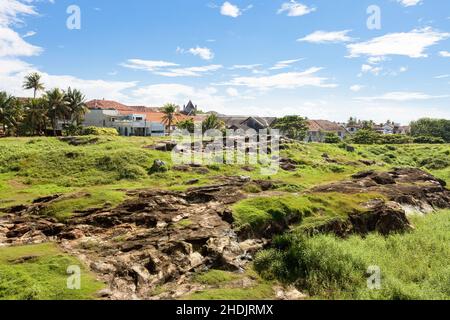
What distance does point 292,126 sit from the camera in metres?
105

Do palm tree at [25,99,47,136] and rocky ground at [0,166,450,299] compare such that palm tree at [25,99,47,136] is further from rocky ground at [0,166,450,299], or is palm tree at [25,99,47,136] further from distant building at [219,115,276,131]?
distant building at [219,115,276,131]

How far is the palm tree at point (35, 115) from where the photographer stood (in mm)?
69875

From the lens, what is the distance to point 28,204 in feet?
96.4

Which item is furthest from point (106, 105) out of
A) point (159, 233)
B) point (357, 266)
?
point (357, 266)

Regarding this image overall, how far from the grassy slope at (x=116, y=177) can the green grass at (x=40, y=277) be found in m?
0.61

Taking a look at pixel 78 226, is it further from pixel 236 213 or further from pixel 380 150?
pixel 380 150

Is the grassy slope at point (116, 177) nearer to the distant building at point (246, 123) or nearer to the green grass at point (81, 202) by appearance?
the green grass at point (81, 202)

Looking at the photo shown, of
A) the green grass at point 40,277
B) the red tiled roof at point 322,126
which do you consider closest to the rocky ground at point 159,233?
the green grass at point 40,277

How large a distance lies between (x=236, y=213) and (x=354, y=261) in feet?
26.5

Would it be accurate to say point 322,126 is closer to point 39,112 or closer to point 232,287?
point 39,112

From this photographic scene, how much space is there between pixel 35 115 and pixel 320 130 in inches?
3209

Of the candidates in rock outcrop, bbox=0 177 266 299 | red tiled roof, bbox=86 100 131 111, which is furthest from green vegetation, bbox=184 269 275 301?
red tiled roof, bbox=86 100 131 111
